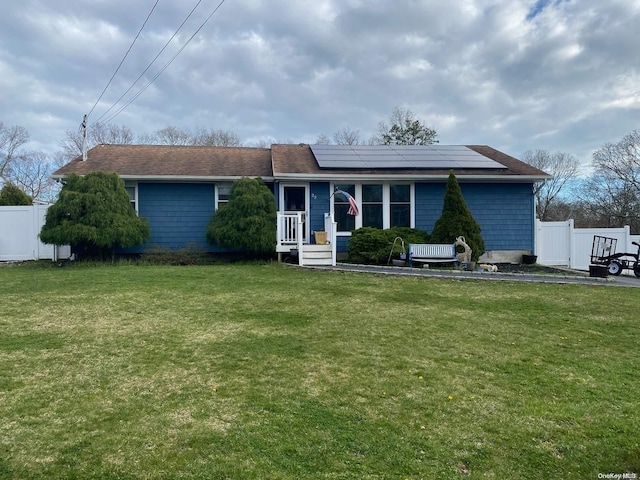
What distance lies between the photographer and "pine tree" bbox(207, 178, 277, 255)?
1186cm

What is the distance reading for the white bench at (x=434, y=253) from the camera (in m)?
11.5

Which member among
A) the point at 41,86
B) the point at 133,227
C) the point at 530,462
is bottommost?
the point at 530,462

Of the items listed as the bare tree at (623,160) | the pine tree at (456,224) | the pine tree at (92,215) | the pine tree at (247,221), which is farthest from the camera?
the bare tree at (623,160)

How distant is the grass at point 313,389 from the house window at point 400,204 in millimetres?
6982

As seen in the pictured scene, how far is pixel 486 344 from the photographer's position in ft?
15.4

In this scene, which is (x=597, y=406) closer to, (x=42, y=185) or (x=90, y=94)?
(x=90, y=94)

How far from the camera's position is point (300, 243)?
37.9 ft

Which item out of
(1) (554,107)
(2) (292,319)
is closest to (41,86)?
(2) (292,319)

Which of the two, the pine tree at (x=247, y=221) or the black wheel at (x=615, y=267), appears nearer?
the black wheel at (x=615, y=267)

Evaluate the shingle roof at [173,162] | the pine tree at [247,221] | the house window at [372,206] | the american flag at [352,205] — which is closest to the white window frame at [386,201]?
the house window at [372,206]

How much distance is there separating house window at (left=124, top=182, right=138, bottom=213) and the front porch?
487cm

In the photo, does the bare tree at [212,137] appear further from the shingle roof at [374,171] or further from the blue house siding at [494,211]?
the blue house siding at [494,211]

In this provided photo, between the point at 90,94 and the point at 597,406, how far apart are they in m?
17.6

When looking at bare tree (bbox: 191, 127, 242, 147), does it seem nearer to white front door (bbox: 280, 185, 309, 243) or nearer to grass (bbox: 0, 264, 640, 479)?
white front door (bbox: 280, 185, 309, 243)
